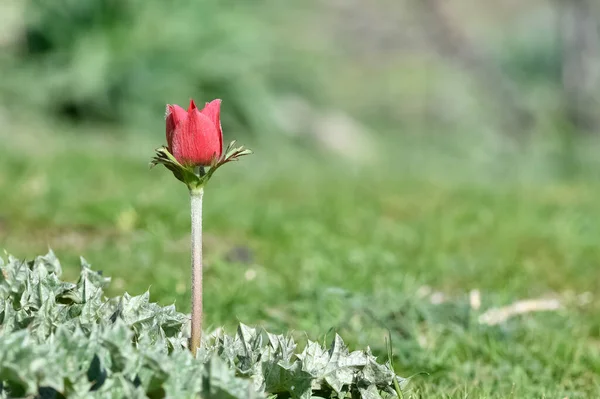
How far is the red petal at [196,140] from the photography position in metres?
1.90

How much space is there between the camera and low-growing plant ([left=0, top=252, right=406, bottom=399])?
1.73m

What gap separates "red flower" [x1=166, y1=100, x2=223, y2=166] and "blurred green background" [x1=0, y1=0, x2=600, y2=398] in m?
0.96

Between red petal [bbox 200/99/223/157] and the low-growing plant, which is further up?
red petal [bbox 200/99/223/157]

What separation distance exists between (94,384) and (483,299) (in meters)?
1.81

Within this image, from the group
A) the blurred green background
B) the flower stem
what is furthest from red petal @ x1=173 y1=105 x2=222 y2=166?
the blurred green background

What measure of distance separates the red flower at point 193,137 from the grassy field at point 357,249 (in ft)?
2.70

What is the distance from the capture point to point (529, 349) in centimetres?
293

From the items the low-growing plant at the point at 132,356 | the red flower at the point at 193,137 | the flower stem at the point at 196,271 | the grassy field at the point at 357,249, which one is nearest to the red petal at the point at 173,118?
the red flower at the point at 193,137

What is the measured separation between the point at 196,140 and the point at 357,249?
2.29 metres

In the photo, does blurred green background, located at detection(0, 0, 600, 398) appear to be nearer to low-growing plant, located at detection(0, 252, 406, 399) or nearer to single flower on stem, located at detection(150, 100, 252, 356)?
low-growing plant, located at detection(0, 252, 406, 399)

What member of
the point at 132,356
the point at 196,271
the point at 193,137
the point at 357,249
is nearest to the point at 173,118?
the point at 193,137

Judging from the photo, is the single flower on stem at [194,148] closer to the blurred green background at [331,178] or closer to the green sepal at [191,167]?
the green sepal at [191,167]

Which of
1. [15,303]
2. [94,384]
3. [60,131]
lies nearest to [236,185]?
[60,131]

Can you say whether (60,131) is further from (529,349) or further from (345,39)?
(345,39)
